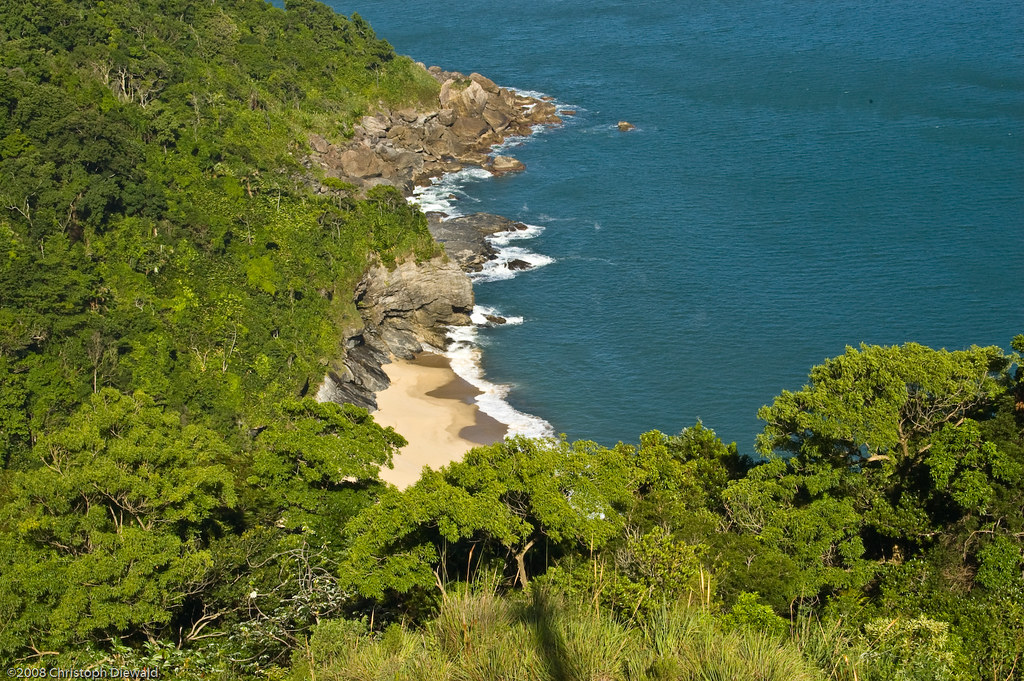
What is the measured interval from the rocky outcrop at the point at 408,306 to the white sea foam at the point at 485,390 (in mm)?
1117

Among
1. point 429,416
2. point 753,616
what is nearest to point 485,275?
point 429,416

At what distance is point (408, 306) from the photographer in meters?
67.8

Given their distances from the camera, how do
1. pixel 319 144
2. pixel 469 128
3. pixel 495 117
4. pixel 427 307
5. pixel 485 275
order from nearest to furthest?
pixel 427 307
pixel 485 275
pixel 319 144
pixel 469 128
pixel 495 117

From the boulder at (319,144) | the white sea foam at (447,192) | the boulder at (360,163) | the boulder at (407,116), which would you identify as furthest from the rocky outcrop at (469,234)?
the boulder at (407,116)

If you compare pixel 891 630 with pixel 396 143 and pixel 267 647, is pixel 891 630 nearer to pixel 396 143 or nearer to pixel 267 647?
pixel 267 647

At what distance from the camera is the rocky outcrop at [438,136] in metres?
88.4

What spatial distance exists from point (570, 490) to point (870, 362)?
40.5 ft

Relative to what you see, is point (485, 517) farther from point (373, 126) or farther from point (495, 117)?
point (495, 117)

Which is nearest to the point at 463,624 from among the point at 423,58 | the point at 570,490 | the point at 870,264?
the point at 570,490

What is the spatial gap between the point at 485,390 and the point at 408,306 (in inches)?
372

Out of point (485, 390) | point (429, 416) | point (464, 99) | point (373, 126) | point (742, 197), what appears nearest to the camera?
point (429, 416)

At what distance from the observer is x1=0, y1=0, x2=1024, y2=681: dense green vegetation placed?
1678 cm

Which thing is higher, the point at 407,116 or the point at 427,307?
the point at 407,116

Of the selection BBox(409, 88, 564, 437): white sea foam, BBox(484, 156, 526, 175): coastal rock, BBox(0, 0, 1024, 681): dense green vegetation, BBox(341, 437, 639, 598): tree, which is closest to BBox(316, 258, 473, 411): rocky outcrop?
BBox(409, 88, 564, 437): white sea foam
